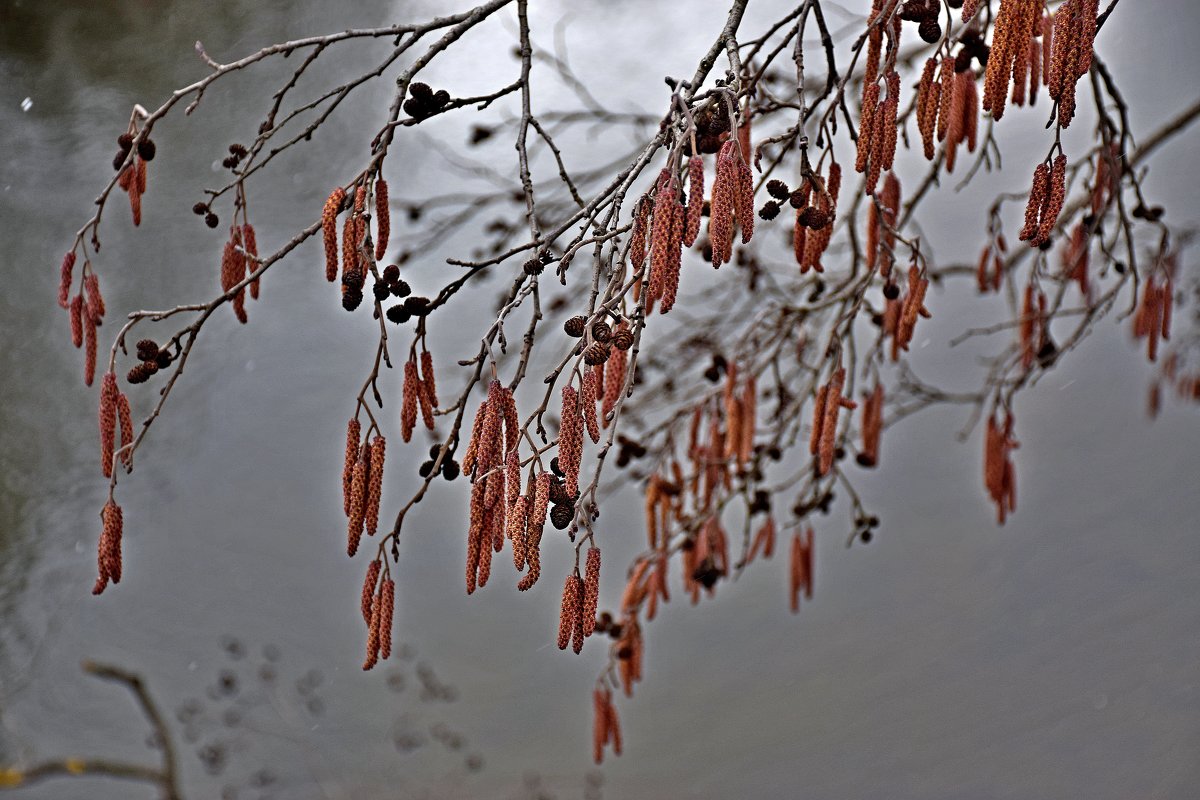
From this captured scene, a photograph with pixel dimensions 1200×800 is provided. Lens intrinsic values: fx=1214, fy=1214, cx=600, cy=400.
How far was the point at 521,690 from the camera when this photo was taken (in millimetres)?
2068

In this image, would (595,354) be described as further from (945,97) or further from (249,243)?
(249,243)

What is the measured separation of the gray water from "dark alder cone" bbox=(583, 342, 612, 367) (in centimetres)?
129

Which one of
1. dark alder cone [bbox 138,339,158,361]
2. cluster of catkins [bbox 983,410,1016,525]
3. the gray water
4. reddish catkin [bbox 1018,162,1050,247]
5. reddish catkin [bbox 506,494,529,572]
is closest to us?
reddish catkin [bbox 506,494,529,572]

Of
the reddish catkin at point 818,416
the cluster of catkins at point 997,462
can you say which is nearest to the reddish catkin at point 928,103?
the reddish catkin at point 818,416

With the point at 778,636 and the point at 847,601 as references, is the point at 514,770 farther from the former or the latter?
the point at 847,601

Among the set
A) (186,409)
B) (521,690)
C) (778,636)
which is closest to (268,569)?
(186,409)

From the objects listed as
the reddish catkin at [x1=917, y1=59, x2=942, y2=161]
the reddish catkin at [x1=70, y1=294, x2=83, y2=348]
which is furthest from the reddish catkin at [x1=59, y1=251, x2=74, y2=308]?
the reddish catkin at [x1=917, y1=59, x2=942, y2=161]

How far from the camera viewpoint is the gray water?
1.72 m

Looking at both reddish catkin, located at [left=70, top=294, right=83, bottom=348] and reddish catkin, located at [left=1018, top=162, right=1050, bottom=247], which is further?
reddish catkin, located at [left=70, top=294, right=83, bottom=348]

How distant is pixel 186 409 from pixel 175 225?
12.1 inches

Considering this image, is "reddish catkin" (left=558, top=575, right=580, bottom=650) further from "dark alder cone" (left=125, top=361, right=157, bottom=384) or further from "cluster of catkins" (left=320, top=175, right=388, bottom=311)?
"dark alder cone" (left=125, top=361, right=157, bottom=384)

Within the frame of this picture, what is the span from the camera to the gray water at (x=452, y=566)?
172cm

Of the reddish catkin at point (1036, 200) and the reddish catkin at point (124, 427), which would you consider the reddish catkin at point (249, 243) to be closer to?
the reddish catkin at point (124, 427)

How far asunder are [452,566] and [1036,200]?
5.04 feet
